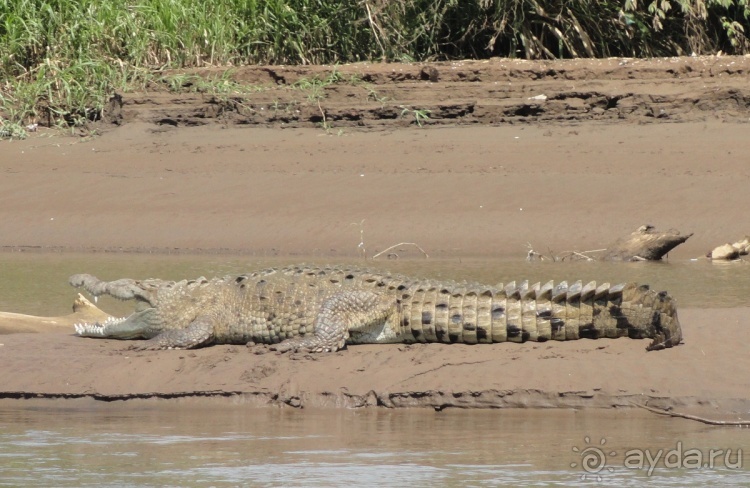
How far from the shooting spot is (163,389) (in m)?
5.59

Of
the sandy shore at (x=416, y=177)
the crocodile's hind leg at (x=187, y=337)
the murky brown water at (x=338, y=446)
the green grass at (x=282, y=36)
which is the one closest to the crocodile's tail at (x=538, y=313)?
the murky brown water at (x=338, y=446)

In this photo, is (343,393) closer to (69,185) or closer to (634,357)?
(634,357)

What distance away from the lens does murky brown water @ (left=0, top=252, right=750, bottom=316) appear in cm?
796

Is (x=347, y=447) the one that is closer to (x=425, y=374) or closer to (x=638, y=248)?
(x=425, y=374)

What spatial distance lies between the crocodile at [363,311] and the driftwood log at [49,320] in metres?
0.31

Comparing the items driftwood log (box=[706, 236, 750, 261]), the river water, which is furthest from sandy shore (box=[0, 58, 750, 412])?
the river water

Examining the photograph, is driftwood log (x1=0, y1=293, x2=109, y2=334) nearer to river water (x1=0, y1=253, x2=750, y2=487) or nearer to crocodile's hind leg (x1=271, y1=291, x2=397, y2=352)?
river water (x1=0, y1=253, x2=750, y2=487)

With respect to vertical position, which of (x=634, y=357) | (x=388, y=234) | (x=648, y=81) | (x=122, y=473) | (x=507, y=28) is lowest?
(x=122, y=473)

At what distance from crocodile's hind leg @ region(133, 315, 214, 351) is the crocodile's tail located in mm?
972

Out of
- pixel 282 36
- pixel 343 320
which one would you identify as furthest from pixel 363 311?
pixel 282 36

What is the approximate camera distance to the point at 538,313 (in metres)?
5.79

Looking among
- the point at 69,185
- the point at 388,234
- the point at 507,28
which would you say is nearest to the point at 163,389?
the point at 388,234

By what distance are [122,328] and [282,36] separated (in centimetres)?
848

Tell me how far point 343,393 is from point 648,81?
26.9 feet
